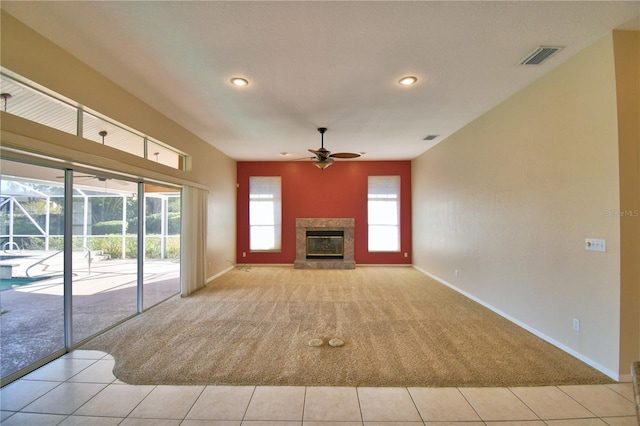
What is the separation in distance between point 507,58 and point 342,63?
1643 millimetres

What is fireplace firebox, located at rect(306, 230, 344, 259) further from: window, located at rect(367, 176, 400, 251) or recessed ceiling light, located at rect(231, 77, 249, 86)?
recessed ceiling light, located at rect(231, 77, 249, 86)

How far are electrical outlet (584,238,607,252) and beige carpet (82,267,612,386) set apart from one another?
1098 millimetres

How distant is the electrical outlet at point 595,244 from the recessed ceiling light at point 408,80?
236cm

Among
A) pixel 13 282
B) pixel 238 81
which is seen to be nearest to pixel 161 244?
pixel 13 282

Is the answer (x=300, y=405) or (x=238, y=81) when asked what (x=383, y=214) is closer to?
(x=238, y=81)

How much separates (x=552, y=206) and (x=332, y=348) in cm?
286

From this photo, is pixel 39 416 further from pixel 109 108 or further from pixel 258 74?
pixel 258 74

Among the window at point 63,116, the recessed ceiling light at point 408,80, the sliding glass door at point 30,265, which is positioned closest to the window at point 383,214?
the recessed ceiling light at point 408,80

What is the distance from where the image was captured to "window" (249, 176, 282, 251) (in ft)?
24.5

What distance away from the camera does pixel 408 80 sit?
9.92 feet

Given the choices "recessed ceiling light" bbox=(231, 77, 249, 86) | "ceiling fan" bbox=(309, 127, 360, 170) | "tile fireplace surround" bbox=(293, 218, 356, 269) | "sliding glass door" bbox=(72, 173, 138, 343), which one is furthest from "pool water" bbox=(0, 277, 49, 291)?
"tile fireplace surround" bbox=(293, 218, 356, 269)

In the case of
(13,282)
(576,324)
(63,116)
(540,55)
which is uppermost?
(540,55)

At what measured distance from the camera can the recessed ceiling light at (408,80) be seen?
2962 mm

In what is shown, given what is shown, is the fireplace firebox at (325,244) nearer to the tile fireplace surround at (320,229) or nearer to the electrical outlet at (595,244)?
the tile fireplace surround at (320,229)
